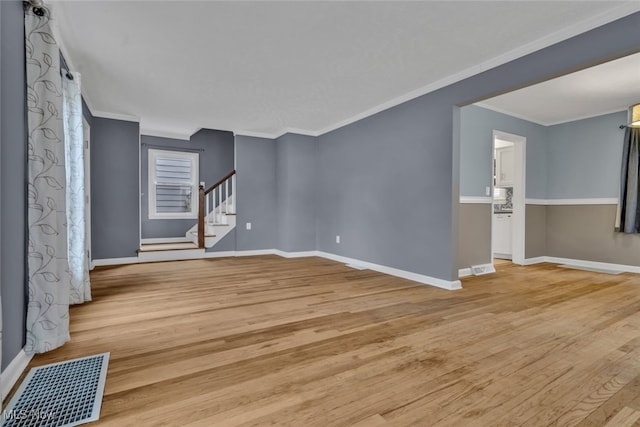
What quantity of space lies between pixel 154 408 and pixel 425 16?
2.95m

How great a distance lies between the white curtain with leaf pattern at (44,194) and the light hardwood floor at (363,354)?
198 millimetres

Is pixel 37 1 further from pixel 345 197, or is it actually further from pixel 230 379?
pixel 345 197

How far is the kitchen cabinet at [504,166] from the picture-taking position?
5578mm

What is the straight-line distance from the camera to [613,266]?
4.58 meters

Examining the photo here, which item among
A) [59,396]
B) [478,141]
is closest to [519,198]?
[478,141]

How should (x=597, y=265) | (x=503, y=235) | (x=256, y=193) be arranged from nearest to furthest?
(x=597, y=265)
(x=503, y=235)
(x=256, y=193)

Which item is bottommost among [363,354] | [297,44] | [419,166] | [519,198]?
[363,354]

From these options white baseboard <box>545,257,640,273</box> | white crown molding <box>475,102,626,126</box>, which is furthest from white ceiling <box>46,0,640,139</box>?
white baseboard <box>545,257,640,273</box>

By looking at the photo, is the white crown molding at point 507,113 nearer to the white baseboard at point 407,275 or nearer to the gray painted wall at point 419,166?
the gray painted wall at point 419,166

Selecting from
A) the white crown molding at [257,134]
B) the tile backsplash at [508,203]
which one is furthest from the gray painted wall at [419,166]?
the white crown molding at [257,134]

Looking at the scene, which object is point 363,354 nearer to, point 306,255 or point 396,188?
point 396,188

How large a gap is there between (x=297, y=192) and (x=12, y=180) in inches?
172

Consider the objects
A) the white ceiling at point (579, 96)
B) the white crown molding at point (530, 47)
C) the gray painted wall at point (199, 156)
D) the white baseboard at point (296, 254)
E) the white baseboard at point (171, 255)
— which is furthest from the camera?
the gray painted wall at point (199, 156)

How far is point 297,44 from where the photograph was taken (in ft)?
8.89
